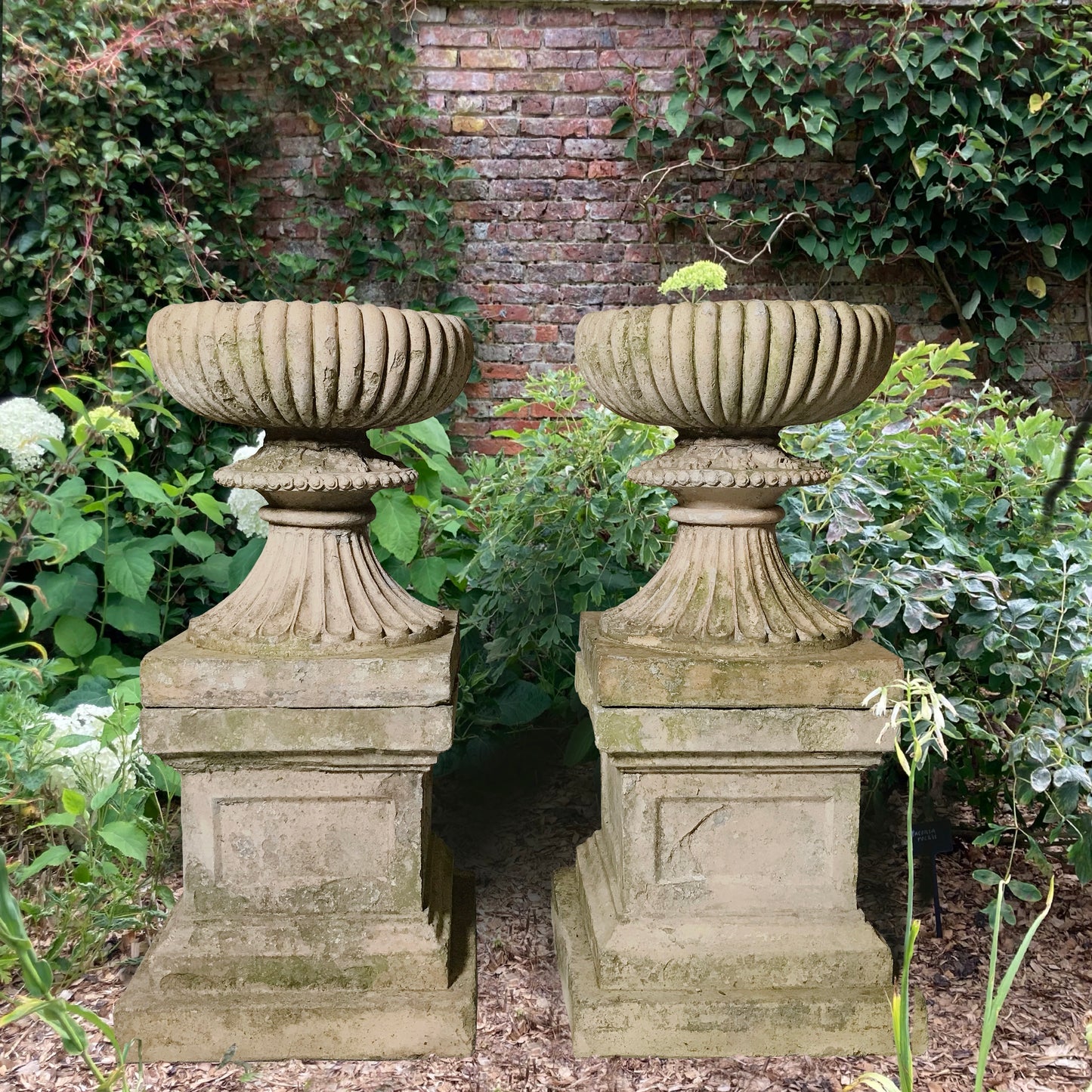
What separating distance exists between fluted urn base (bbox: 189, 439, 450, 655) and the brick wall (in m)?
2.40

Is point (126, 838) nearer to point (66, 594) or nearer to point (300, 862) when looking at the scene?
point (300, 862)

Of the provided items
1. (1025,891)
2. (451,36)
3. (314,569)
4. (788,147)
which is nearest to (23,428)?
(314,569)

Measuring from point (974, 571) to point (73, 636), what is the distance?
2.57 metres

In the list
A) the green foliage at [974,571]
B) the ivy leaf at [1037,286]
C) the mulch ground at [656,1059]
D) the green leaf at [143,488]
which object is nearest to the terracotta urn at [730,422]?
the green foliage at [974,571]

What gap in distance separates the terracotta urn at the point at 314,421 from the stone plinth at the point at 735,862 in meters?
0.52

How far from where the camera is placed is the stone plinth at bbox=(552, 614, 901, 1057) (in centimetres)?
184

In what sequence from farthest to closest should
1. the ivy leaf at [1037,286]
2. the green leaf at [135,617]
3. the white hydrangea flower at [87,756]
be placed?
the ivy leaf at [1037,286]
the green leaf at [135,617]
the white hydrangea flower at [87,756]

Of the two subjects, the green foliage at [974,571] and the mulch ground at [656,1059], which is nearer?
the mulch ground at [656,1059]

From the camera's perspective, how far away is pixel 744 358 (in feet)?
5.71

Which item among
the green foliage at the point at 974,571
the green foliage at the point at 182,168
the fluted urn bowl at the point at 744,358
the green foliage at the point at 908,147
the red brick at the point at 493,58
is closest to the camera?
the fluted urn bowl at the point at 744,358

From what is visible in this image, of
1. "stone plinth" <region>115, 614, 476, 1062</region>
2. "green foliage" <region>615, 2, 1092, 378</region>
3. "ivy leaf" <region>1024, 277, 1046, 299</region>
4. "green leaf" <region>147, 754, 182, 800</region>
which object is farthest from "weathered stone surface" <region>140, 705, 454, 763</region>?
"ivy leaf" <region>1024, 277, 1046, 299</region>

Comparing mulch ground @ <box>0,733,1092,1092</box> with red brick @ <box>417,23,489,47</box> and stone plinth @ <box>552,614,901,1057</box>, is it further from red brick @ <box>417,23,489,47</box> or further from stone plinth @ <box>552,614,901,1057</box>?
→ red brick @ <box>417,23,489,47</box>

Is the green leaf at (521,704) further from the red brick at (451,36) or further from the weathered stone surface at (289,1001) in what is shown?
the red brick at (451,36)

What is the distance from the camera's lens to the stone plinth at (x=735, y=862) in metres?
1.84
